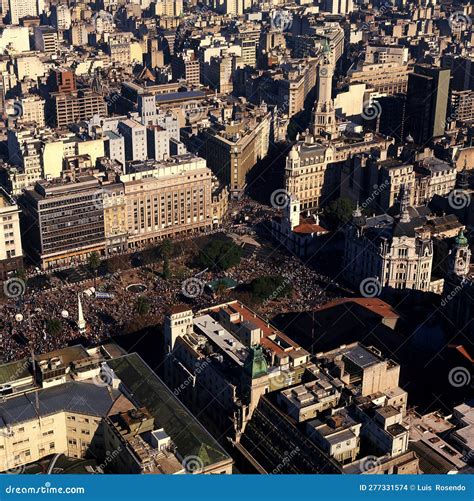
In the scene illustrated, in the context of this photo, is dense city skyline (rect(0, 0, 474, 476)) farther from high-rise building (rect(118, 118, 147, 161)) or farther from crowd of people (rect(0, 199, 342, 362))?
high-rise building (rect(118, 118, 147, 161))

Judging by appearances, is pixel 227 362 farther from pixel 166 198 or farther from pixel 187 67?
pixel 187 67

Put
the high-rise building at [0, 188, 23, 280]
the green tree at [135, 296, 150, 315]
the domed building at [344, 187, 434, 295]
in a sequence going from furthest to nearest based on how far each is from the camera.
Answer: the high-rise building at [0, 188, 23, 280]
the domed building at [344, 187, 434, 295]
the green tree at [135, 296, 150, 315]

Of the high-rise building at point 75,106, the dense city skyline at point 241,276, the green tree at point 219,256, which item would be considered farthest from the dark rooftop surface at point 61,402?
the high-rise building at point 75,106

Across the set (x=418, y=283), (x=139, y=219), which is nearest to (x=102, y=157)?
(x=139, y=219)

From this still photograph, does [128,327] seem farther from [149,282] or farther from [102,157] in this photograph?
[102,157]

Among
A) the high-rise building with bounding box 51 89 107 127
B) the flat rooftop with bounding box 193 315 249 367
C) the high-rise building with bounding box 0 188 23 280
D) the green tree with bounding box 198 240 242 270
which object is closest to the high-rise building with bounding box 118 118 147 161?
the high-rise building with bounding box 51 89 107 127
